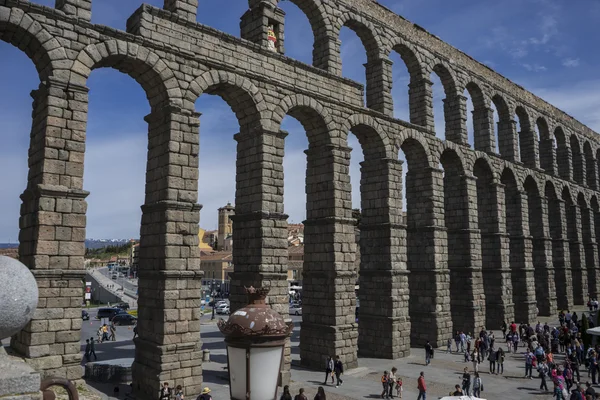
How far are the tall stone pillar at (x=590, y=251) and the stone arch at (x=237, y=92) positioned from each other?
39.4m

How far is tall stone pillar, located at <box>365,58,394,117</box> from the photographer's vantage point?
23844 mm

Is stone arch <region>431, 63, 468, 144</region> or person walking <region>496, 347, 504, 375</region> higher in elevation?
stone arch <region>431, 63, 468, 144</region>

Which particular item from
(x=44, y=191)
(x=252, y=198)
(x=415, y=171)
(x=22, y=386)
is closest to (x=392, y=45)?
(x=415, y=171)

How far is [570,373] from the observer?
17.6m

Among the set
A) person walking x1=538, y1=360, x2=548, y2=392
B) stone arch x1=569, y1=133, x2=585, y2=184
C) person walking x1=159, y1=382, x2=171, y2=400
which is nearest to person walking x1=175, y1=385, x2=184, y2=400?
person walking x1=159, y1=382, x2=171, y2=400

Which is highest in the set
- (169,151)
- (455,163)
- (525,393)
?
(455,163)

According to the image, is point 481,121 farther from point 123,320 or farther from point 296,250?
point 296,250

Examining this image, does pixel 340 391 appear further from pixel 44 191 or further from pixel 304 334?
pixel 44 191

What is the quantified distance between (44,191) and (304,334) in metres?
12.3

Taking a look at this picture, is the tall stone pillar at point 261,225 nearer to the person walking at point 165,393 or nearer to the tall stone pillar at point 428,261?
the person walking at point 165,393

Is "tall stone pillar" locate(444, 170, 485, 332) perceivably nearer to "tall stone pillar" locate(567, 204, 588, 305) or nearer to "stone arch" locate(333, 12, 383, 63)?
"stone arch" locate(333, 12, 383, 63)

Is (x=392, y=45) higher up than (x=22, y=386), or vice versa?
(x=392, y=45)

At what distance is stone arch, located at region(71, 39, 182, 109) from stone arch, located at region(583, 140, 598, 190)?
45.2 meters

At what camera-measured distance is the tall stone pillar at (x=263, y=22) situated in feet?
62.6
